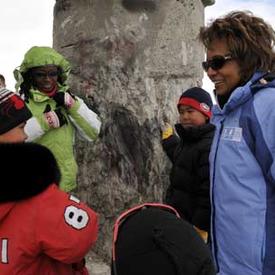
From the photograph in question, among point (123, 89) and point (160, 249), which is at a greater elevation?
point (160, 249)

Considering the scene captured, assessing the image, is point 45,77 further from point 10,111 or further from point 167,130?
point 10,111

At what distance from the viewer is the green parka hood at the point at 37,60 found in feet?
10.7

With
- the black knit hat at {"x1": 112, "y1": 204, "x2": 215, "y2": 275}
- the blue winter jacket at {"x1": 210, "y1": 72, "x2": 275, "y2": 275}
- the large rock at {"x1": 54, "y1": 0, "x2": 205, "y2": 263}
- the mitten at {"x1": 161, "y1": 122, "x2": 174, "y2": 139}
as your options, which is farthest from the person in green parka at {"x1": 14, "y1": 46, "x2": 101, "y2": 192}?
the black knit hat at {"x1": 112, "y1": 204, "x2": 215, "y2": 275}

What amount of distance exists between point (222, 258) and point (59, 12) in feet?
8.22

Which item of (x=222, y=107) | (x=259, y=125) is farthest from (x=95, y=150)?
(x=259, y=125)

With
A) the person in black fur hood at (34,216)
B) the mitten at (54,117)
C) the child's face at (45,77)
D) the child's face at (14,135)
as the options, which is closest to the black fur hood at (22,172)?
the person in black fur hood at (34,216)

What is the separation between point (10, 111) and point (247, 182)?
3.03 ft

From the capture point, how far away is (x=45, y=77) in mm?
3248

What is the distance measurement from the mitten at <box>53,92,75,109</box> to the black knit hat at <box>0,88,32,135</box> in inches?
47.6

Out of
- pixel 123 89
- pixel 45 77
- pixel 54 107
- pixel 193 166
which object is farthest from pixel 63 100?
pixel 193 166

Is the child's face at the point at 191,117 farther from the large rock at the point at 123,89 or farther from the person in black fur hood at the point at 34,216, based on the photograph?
the person in black fur hood at the point at 34,216

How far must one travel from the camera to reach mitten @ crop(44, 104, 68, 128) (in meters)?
3.14

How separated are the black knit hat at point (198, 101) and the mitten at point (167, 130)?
402mm

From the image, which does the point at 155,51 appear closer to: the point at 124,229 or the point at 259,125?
the point at 259,125
